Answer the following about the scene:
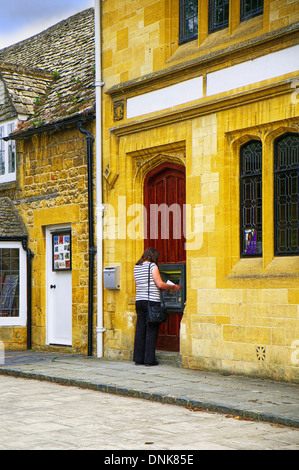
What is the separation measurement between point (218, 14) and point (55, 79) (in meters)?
6.12

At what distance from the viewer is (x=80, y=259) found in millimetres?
14750

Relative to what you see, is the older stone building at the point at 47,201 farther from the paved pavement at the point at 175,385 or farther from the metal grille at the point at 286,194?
the metal grille at the point at 286,194

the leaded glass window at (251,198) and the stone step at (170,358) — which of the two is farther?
the stone step at (170,358)

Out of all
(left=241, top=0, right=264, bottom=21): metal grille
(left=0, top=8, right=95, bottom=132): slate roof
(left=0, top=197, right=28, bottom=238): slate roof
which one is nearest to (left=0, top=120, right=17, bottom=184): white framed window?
(left=0, top=8, right=95, bottom=132): slate roof

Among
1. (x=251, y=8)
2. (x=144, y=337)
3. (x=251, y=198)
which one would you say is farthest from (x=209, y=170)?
(x=144, y=337)

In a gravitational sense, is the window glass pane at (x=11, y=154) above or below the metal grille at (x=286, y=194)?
above

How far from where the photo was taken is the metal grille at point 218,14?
12.2 metres

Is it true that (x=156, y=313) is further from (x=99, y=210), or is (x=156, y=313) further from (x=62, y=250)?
(x=62, y=250)

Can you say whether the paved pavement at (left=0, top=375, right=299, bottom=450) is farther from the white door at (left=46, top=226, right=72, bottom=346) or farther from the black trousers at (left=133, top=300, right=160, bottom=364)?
the white door at (left=46, top=226, right=72, bottom=346)

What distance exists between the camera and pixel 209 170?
473 inches

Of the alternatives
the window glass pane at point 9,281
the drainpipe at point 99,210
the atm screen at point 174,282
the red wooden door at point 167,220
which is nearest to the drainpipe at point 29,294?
the window glass pane at point 9,281

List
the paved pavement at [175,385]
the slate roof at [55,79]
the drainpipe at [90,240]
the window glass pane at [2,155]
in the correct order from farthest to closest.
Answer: the window glass pane at [2,155] < the slate roof at [55,79] < the drainpipe at [90,240] < the paved pavement at [175,385]

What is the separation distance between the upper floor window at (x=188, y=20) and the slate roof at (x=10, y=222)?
5720 mm

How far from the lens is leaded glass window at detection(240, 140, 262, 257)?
11539mm
